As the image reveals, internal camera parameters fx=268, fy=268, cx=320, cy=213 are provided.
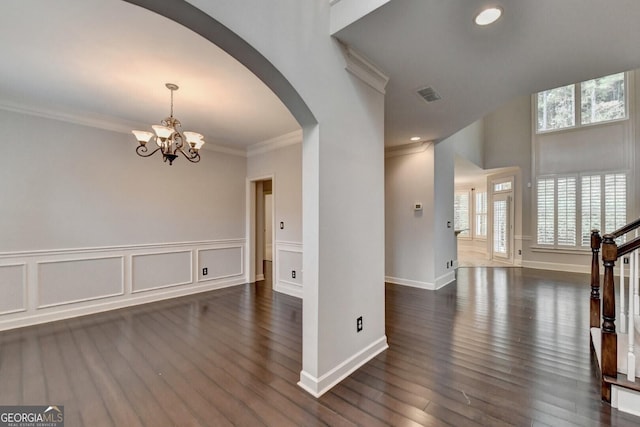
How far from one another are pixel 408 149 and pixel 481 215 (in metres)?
6.93

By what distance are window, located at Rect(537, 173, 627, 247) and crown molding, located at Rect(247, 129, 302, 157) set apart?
6.51m

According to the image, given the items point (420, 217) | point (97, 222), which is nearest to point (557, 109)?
point (420, 217)

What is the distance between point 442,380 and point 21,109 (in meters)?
5.34

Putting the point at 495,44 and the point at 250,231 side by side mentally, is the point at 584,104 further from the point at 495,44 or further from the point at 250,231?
the point at 250,231

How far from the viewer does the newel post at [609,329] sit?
180 centimetres

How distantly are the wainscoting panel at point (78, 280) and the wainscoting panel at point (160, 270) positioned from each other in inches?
7.4

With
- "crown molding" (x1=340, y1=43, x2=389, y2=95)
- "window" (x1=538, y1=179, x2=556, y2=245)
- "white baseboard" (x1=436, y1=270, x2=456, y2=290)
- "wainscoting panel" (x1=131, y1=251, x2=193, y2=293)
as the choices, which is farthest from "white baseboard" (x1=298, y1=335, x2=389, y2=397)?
"window" (x1=538, y1=179, x2=556, y2=245)

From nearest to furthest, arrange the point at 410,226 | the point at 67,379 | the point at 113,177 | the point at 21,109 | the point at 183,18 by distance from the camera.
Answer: the point at 183,18 → the point at 67,379 → the point at 21,109 → the point at 113,177 → the point at 410,226

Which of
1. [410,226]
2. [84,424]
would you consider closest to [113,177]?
[84,424]

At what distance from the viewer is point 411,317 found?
136 inches

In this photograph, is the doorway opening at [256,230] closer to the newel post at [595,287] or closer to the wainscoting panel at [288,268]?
the wainscoting panel at [288,268]

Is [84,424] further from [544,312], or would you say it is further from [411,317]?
[544,312]

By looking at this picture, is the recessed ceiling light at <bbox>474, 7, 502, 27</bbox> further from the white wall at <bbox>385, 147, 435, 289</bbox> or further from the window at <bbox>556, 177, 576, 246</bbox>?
the window at <bbox>556, 177, 576, 246</bbox>

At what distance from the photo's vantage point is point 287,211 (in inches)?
187
